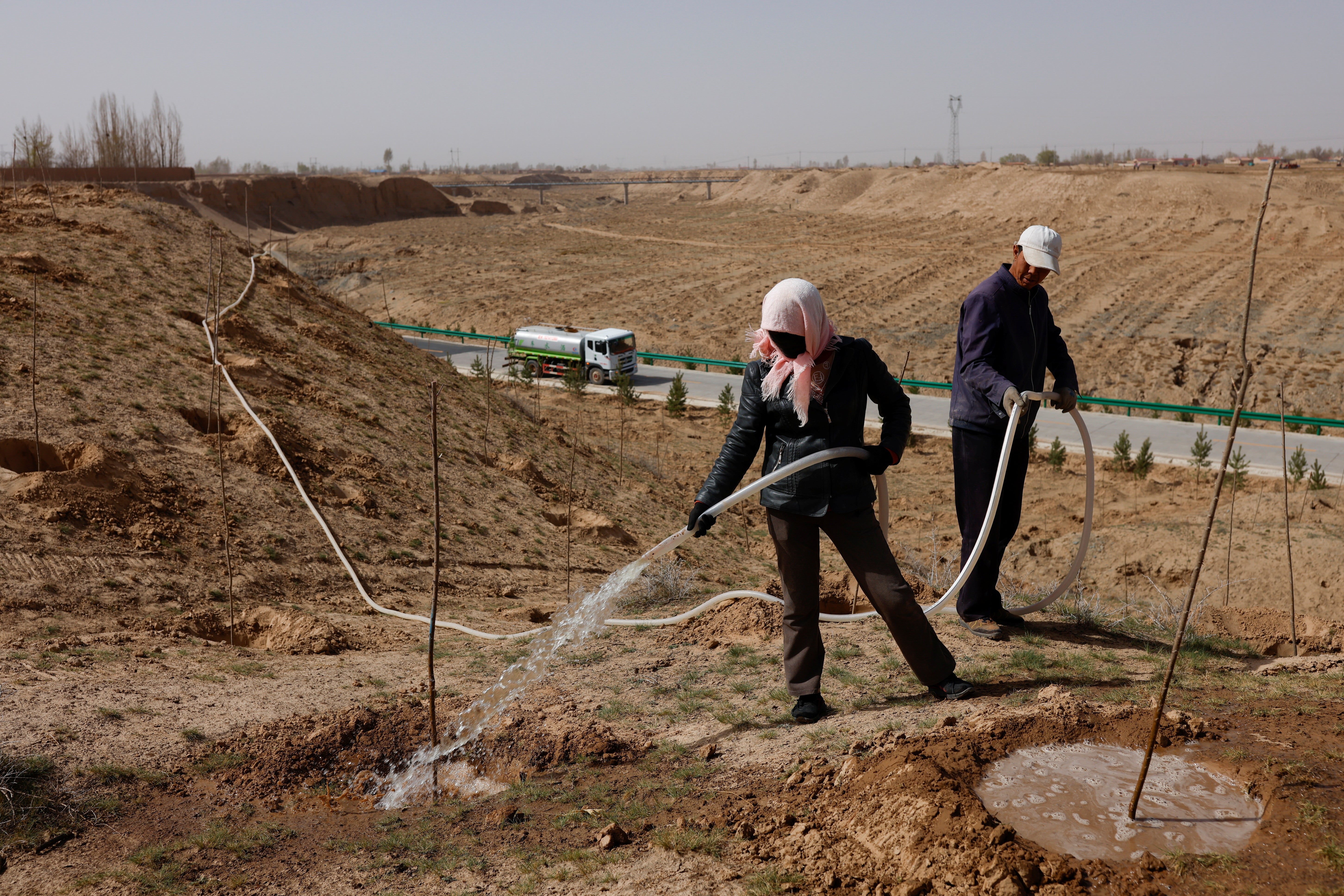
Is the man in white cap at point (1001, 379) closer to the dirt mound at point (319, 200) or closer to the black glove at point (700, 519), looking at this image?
the black glove at point (700, 519)

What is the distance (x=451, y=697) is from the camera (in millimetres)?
5086

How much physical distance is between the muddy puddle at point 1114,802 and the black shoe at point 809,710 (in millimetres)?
962

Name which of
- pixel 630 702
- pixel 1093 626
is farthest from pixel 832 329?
pixel 1093 626

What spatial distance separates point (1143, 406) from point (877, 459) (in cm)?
1853

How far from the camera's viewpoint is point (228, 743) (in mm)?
4508

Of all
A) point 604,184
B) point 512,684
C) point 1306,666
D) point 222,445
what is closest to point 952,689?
point 1306,666

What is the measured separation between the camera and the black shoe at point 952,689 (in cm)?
443

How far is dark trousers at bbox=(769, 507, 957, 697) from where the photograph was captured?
4.08m

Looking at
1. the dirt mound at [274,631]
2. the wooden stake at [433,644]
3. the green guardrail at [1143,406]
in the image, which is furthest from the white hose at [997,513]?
the green guardrail at [1143,406]

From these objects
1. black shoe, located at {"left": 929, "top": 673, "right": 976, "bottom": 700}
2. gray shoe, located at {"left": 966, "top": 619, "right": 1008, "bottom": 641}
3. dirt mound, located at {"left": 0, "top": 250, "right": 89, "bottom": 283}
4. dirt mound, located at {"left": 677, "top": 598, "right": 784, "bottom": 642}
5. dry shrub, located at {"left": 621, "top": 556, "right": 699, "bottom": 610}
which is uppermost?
dirt mound, located at {"left": 0, "top": 250, "right": 89, "bottom": 283}

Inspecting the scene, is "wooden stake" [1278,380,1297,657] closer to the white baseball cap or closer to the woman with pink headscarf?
the white baseball cap

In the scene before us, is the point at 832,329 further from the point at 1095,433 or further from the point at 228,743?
the point at 1095,433

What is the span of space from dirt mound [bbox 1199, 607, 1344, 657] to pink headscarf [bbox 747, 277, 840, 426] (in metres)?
3.93

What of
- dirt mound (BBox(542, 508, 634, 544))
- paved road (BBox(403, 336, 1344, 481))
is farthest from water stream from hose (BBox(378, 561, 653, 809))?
paved road (BBox(403, 336, 1344, 481))
